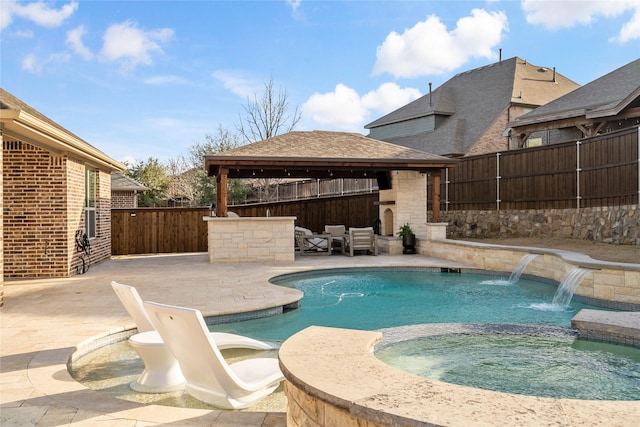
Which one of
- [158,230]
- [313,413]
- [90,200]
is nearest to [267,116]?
[158,230]

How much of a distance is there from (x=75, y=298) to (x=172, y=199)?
2353 cm

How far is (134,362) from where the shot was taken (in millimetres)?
4980

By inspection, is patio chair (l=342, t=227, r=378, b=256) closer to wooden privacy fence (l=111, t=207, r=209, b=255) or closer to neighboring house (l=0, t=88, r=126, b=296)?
wooden privacy fence (l=111, t=207, r=209, b=255)

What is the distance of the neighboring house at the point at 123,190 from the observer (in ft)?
67.6

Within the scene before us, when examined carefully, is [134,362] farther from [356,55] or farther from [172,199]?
[172,199]

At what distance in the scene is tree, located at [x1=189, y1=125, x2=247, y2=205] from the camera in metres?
27.1

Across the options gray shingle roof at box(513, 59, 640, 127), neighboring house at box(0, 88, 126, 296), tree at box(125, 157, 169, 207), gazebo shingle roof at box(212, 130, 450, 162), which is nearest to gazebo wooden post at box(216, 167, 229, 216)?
gazebo shingle roof at box(212, 130, 450, 162)

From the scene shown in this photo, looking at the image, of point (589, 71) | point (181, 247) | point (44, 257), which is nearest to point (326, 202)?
point (181, 247)

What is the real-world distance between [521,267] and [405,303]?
372cm

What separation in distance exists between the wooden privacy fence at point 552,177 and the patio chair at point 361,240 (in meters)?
5.17

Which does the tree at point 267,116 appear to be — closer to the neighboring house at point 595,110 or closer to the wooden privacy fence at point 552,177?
the wooden privacy fence at point 552,177

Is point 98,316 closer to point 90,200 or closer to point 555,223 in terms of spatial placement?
point 90,200

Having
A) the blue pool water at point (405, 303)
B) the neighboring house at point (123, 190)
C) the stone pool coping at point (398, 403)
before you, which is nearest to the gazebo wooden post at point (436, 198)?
the blue pool water at point (405, 303)

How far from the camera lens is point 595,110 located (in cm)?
1648
